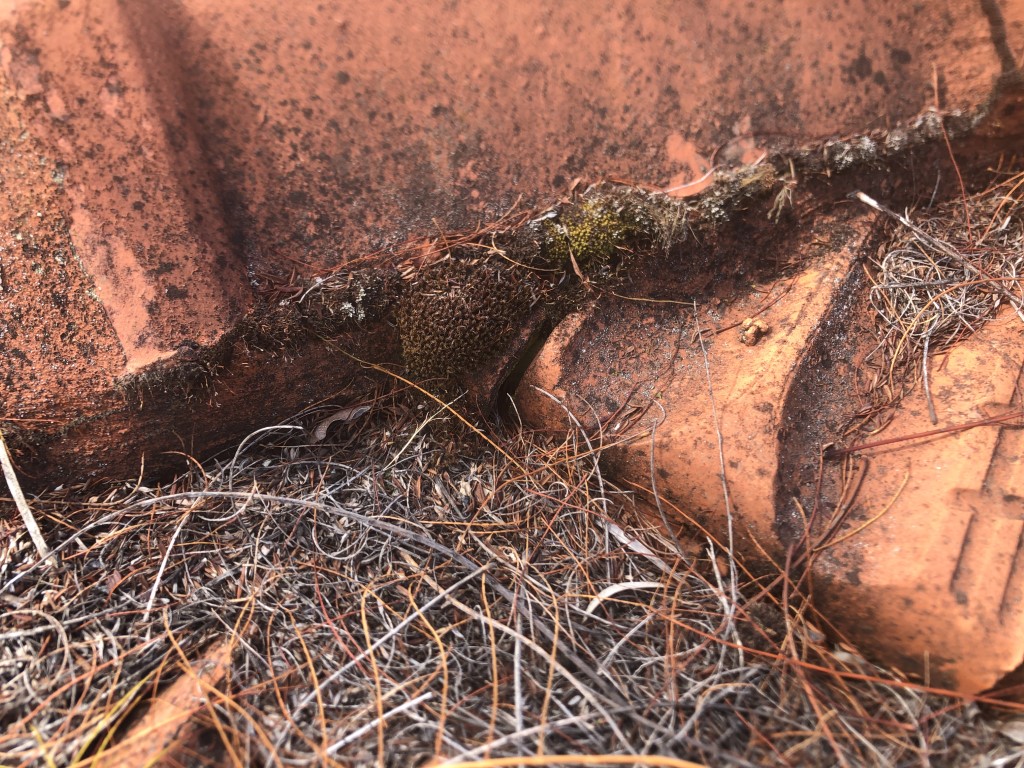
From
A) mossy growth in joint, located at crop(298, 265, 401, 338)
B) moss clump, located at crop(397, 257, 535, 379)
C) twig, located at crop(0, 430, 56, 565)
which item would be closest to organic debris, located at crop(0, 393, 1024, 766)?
twig, located at crop(0, 430, 56, 565)

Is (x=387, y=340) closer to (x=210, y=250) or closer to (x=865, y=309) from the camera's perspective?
(x=210, y=250)

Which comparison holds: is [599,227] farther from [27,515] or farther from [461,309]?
[27,515]

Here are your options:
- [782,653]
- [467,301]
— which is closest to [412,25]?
[467,301]

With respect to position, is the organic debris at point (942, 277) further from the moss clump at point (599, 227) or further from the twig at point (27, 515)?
the twig at point (27, 515)

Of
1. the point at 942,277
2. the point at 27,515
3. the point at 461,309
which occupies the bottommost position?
the point at 942,277

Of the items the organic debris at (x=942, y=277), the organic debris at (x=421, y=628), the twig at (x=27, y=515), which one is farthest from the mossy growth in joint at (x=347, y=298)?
the organic debris at (x=942, y=277)

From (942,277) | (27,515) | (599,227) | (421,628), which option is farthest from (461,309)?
(942,277)

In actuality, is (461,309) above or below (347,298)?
below
